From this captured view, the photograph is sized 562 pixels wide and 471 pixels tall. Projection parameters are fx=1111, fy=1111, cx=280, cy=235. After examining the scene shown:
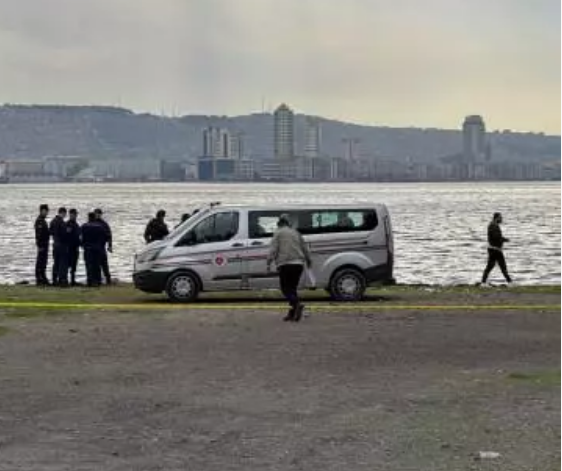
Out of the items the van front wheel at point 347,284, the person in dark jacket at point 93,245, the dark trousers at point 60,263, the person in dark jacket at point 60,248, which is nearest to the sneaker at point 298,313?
the van front wheel at point 347,284

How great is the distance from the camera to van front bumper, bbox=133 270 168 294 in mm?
21344

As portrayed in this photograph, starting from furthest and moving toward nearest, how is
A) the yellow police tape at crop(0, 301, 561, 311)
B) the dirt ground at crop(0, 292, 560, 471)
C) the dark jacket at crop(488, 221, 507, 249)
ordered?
1. the dark jacket at crop(488, 221, 507, 249)
2. the yellow police tape at crop(0, 301, 561, 311)
3. the dirt ground at crop(0, 292, 560, 471)

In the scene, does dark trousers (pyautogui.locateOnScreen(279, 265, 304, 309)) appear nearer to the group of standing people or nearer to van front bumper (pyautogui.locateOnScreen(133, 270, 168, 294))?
van front bumper (pyautogui.locateOnScreen(133, 270, 168, 294))

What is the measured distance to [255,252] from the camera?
21.1m

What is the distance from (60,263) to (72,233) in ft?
2.69

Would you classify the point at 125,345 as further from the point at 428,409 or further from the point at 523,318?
the point at 523,318

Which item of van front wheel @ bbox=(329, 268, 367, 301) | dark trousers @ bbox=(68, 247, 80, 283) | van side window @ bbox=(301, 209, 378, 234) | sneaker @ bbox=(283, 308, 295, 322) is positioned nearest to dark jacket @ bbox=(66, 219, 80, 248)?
dark trousers @ bbox=(68, 247, 80, 283)

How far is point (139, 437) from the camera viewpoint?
932 centimetres

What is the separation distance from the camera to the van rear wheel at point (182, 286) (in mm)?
21328

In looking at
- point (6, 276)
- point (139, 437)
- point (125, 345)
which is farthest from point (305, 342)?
point (6, 276)

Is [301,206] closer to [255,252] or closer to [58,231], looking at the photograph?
[255,252]

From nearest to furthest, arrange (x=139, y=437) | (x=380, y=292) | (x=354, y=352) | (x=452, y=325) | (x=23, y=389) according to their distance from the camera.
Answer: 1. (x=139, y=437)
2. (x=23, y=389)
3. (x=354, y=352)
4. (x=452, y=325)
5. (x=380, y=292)

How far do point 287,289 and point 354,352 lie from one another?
3549 millimetres

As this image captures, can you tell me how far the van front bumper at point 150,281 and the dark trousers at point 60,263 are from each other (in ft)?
15.3
